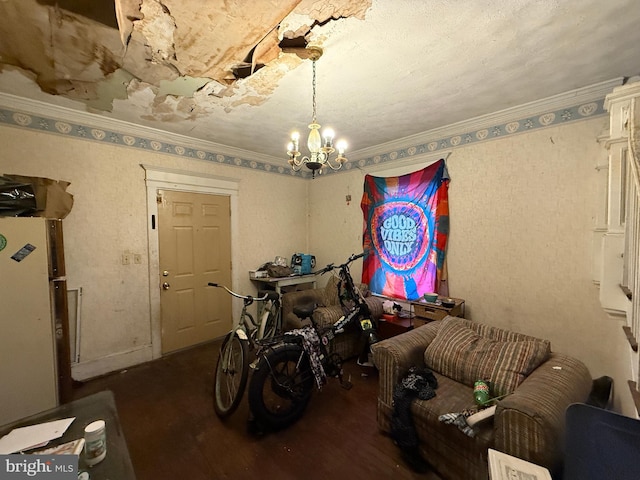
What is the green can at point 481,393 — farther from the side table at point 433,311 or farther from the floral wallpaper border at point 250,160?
the floral wallpaper border at point 250,160

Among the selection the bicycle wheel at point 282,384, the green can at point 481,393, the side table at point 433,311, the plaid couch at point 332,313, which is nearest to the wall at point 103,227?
the plaid couch at point 332,313

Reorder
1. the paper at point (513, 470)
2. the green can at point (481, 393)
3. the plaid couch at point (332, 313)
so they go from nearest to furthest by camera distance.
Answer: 1. the paper at point (513, 470)
2. the green can at point (481, 393)
3. the plaid couch at point (332, 313)

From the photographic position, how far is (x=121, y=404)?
2219 millimetres

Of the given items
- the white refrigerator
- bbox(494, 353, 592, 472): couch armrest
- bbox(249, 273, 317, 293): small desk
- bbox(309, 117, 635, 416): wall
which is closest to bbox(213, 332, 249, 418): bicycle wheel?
the white refrigerator

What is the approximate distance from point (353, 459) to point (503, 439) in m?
0.91

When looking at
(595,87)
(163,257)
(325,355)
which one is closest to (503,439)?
(325,355)

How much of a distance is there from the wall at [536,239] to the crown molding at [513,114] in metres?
0.18

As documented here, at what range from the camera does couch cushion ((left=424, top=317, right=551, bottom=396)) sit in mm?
1579

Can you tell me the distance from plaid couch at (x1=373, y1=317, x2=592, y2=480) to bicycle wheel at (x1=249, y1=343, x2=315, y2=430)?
581 mm

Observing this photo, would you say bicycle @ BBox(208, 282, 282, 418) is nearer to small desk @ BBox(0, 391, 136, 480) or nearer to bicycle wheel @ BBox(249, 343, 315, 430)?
bicycle wheel @ BBox(249, 343, 315, 430)

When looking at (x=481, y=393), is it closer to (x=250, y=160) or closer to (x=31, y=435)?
(x=31, y=435)

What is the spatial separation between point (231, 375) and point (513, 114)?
11.6ft

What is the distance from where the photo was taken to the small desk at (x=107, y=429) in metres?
0.95

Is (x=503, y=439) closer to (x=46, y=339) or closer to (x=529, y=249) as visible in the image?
(x=529, y=249)
